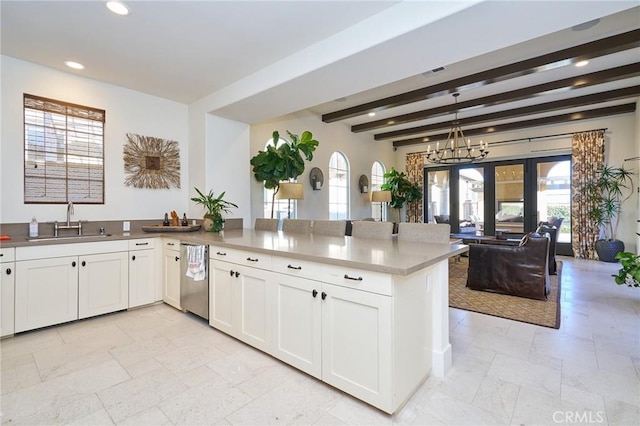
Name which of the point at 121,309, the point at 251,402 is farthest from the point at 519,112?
the point at 121,309

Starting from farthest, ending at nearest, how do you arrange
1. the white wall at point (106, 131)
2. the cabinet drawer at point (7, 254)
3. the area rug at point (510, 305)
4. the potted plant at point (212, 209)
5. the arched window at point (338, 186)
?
1. the arched window at point (338, 186)
2. the potted plant at point (212, 209)
3. the area rug at point (510, 305)
4. the white wall at point (106, 131)
5. the cabinet drawer at point (7, 254)

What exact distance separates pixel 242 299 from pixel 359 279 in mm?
1249

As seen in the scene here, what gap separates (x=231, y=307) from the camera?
2.69 m

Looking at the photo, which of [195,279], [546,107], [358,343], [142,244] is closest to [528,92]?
[546,107]

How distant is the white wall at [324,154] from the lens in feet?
17.4

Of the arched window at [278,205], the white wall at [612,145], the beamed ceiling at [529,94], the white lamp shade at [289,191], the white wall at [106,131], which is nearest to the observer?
the white wall at [106,131]

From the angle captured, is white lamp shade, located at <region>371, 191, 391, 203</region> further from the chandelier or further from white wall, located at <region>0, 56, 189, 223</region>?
white wall, located at <region>0, 56, 189, 223</region>

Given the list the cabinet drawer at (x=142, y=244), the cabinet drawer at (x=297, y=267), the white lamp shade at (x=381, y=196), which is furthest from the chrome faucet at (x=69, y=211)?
the white lamp shade at (x=381, y=196)

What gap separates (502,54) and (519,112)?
2624 mm

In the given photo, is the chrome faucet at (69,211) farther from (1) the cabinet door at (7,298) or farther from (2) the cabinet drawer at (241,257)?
(2) the cabinet drawer at (241,257)

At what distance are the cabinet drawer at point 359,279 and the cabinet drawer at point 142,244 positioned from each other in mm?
2592

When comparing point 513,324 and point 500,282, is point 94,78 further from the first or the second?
point 500,282

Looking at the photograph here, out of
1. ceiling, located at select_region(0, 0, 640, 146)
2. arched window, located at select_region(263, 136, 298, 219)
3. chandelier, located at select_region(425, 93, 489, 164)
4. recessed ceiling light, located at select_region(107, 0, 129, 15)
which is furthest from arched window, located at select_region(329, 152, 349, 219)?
recessed ceiling light, located at select_region(107, 0, 129, 15)

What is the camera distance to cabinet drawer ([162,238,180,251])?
341cm
